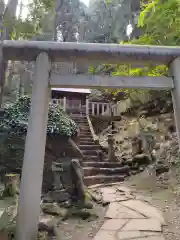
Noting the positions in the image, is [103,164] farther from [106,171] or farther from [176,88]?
[176,88]

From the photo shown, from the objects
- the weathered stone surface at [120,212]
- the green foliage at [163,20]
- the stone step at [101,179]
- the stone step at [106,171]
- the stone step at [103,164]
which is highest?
the green foliage at [163,20]

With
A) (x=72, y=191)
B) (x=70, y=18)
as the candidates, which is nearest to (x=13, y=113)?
(x=72, y=191)

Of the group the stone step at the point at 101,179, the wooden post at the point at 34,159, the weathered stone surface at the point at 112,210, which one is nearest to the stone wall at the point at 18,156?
the stone step at the point at 101,179

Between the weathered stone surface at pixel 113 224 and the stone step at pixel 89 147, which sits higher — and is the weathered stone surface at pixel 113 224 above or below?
below

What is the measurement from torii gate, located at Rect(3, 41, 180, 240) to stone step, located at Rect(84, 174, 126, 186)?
15.8 ft

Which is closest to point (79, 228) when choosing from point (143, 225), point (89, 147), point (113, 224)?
point (113, 224)

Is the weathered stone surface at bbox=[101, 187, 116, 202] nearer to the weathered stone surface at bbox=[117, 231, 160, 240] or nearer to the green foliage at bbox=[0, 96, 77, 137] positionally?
the weathered stone surface at bbox=[117, 231, 160, 240]

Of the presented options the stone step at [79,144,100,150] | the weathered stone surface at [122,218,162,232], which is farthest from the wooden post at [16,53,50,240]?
the stone step at [79,144,100,150]

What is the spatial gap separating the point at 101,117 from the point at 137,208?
10058 millimetres

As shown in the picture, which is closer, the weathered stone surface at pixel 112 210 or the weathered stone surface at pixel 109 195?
the weathered stone surface at pixel 112 210

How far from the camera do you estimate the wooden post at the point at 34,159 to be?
261 cm

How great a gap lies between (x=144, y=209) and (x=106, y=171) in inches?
139

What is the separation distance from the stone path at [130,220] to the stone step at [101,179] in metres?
1.50

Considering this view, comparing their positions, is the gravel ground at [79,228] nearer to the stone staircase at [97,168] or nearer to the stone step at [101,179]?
the stone step at [101,179]
